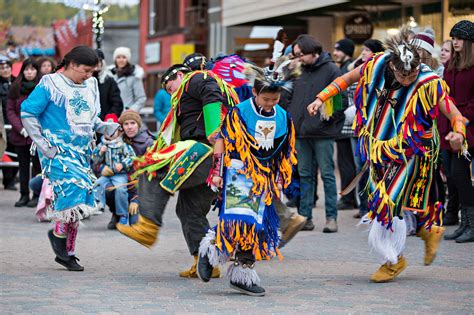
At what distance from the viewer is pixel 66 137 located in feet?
28.5

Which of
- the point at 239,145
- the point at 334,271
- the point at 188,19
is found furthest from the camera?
the point at 188,19

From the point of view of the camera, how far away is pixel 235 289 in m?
7.64

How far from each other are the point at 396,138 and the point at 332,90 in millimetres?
603

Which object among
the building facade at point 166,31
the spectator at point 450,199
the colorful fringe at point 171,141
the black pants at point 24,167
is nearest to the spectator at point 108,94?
the black pants at point 24,167

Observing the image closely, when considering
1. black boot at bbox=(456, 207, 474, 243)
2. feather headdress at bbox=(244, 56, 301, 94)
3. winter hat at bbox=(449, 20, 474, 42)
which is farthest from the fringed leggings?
winter hat at bbox=(449, 20, 474, 42)

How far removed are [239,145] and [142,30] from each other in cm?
3619

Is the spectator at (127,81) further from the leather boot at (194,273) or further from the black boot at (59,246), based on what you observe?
the leather boot at (194,273)

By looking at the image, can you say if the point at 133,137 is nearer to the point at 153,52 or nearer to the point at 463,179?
the point at 463,179

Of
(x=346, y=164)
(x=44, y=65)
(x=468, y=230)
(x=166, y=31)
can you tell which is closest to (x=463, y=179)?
(x=468, y=230)

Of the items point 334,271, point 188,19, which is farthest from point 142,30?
point 334,271

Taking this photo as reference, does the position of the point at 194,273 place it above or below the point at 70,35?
below

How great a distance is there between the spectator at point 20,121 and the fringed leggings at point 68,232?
5174 millimetres

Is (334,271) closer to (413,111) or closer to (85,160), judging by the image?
(413,111)

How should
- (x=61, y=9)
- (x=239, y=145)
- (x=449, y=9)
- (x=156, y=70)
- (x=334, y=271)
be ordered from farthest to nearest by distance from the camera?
(x=61, y=9)
(x=156, y=70)
(x=449, y=9)
(x=334, y=271)
(x=239, y=145)
